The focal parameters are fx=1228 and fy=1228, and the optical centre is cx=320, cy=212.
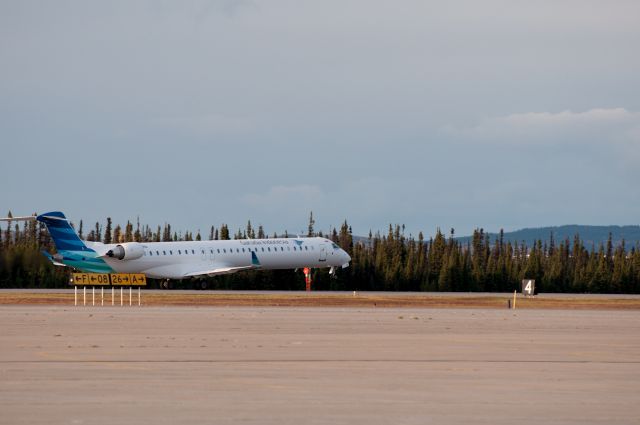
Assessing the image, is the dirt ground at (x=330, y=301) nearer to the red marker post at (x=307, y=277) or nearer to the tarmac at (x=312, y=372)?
the red marker post at (x=307, y=277)

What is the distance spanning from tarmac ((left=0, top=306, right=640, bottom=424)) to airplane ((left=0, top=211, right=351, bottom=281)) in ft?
114

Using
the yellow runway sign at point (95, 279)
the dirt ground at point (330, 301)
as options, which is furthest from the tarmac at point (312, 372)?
the yellow runway sign at point (95, 279)

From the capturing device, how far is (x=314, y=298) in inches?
2406

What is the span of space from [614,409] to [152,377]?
298 inches

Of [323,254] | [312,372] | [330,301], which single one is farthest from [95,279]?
[312,372]

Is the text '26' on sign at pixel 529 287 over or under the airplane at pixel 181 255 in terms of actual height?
under

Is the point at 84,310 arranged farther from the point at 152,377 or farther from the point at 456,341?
the point at 152,377

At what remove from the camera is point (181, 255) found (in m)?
73.5

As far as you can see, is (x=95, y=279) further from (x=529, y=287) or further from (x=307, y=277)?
(x=307, y=277)

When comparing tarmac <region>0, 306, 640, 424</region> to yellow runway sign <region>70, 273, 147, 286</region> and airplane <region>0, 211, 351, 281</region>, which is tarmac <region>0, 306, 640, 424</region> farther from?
airplane <region>0, 211, 351, 281</region>

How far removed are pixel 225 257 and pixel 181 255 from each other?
281cm

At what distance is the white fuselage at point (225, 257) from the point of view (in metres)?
72.9

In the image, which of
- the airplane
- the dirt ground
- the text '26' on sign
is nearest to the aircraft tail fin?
the airplane

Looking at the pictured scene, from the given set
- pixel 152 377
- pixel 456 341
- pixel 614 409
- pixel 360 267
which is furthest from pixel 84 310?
pixel 360 267
